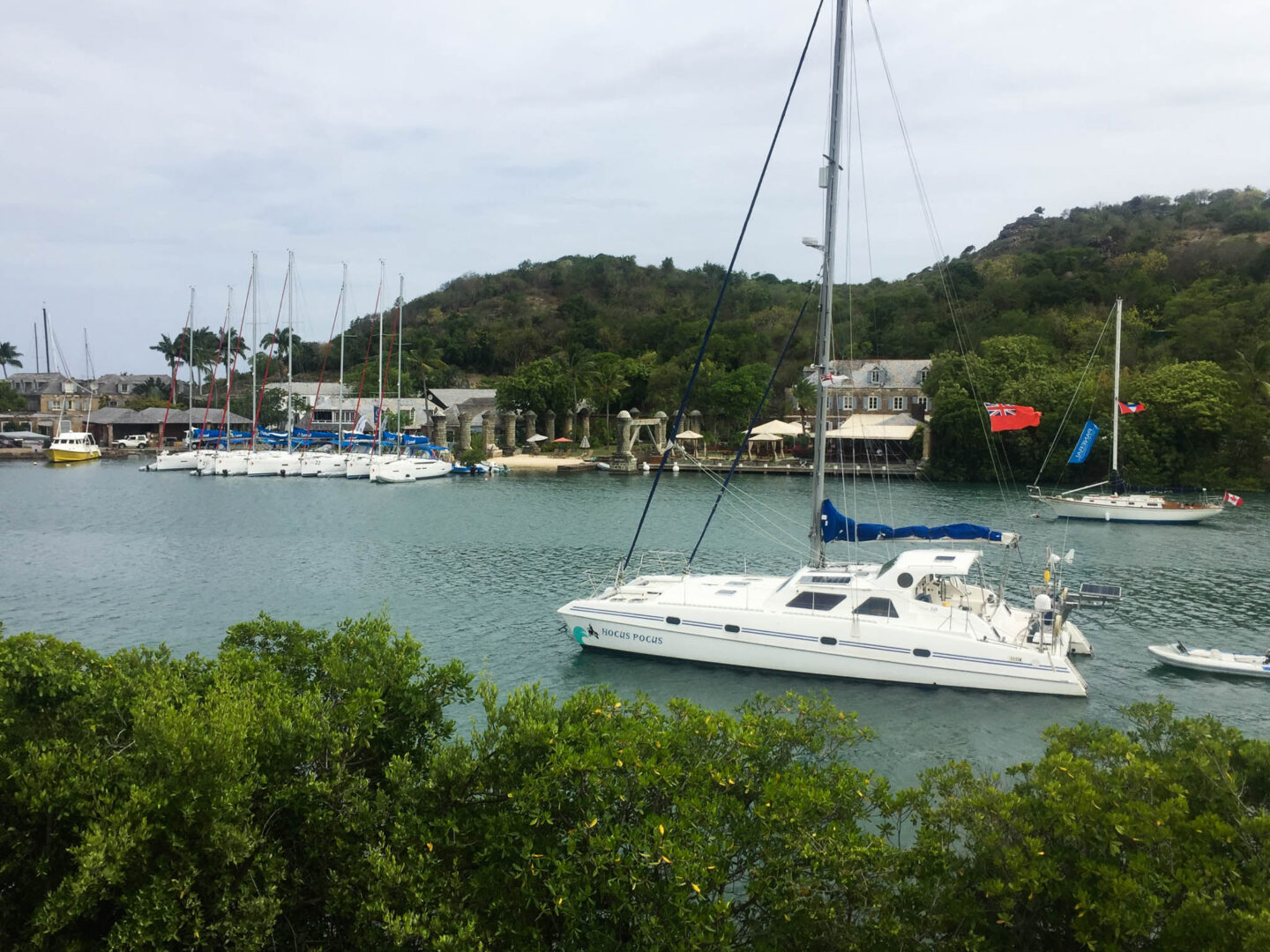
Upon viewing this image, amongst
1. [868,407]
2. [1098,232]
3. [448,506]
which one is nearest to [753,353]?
[868,407]

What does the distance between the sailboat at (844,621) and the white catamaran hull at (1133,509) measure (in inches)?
1149

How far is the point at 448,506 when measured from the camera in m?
54.3

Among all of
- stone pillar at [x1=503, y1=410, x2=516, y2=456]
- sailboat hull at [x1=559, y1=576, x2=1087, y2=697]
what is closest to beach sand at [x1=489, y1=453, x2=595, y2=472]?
stone pillar at [x1=503, y1=410, x2=516, y2=456]

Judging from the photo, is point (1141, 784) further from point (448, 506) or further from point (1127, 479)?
point (1127, 479)

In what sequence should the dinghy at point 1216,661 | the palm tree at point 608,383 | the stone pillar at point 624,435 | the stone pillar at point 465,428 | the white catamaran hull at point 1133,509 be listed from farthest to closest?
1. the palm tree at point 608,383
2. the stone pillar at point 465,428
3. the stone pillar at point 624,435
4. the white catamaran hull at point 1133,509
5. the dinghy at point 1216,661

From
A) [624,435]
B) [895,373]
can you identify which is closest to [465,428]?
[624,435]

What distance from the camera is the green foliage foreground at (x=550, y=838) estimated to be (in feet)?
26.2

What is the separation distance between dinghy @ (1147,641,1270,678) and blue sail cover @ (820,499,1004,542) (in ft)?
16.4

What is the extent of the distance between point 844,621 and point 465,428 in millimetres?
74558

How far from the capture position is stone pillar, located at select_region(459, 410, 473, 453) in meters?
88.4

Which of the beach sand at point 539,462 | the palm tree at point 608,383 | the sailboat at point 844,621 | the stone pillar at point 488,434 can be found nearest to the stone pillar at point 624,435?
the beach sand at point 539,462

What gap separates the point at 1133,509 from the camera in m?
47.6

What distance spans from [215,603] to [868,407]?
2753 inches

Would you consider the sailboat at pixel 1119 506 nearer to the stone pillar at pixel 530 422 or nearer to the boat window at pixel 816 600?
the boat window at pixel 816 600
